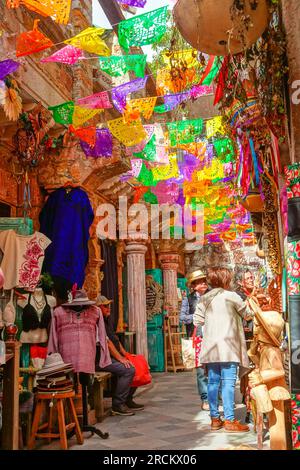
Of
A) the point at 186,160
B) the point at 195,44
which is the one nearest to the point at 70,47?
the point at 195,44

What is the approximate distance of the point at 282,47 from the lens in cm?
371

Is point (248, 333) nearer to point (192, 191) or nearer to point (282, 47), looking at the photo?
point (192, 191)

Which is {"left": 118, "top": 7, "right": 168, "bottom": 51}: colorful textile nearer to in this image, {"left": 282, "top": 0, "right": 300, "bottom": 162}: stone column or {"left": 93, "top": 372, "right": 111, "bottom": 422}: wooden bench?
{"left": 282, "top": 0, "right": 300, "bottom": 162}: stone column

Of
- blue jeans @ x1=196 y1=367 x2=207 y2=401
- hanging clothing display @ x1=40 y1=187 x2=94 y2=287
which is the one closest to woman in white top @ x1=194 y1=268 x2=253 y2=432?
blue jeans @ x1=196 y1=367 x2=207 y2=401

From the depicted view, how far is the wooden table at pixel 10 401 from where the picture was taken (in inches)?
154

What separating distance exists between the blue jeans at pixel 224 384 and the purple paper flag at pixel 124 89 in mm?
3769

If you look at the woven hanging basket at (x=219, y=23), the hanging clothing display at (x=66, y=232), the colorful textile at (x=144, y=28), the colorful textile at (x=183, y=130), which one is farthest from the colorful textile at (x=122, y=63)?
the colorful textile at (x=183, y=130)

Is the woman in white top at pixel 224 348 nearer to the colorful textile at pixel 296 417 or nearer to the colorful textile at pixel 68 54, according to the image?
the colorful textile at pixel 296 417

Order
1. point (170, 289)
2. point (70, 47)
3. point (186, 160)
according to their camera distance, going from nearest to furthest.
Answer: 1. point (70, 47)
2. point (186, 160)
3. point (170, 289)

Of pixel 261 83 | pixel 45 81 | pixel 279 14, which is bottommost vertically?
pixel 261 83

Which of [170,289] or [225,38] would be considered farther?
[170,289]

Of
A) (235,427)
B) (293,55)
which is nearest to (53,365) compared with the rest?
(235,427)

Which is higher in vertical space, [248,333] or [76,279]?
[76,279]

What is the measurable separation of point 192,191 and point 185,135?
179 centimetres
